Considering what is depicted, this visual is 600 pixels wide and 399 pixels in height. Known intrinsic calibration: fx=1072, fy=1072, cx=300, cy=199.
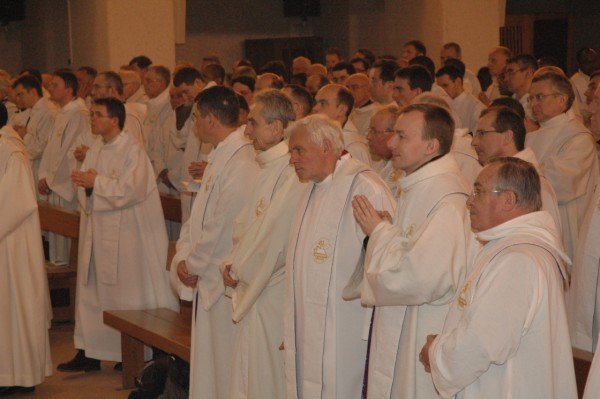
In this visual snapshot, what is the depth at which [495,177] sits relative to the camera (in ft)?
12.7

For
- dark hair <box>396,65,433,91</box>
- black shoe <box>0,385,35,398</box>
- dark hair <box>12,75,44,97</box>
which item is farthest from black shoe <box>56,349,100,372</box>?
dark hair <box>12,75,44,97</box>

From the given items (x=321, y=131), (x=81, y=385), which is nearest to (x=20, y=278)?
(x=81, y=385)

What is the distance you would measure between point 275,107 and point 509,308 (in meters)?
2.27

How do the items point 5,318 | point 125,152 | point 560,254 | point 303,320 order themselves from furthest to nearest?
point 125,152 → point 5,318 → point 303,320 → point 560,254

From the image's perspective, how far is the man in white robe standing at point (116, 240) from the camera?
773 cm

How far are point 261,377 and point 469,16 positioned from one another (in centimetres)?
1065

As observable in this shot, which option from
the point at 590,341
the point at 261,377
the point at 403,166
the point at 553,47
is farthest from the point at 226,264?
the point at 553,47

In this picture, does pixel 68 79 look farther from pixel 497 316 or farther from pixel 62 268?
pixel 497 316

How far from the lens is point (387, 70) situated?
890 centimetres

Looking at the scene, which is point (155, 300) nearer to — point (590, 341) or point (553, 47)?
point (590, 341)

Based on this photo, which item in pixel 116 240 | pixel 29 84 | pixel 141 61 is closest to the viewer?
pixel 116 240

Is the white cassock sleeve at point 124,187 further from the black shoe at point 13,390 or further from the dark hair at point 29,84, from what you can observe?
the dark hair at point 29,84

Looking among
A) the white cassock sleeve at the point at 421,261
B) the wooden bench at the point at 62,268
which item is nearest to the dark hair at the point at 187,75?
the wooden bench at the point at 62,268

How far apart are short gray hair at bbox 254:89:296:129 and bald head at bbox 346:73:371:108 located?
4026 mm
